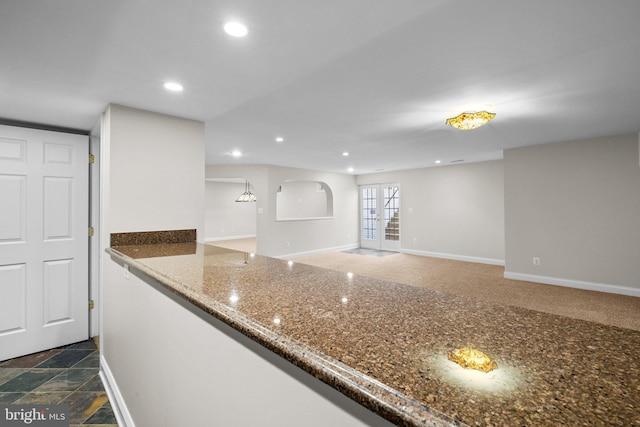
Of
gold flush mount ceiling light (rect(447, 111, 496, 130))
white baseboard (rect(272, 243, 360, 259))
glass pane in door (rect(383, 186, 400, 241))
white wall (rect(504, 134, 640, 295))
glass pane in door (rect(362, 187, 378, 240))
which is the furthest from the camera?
glass pane in door (rect(362, 187, 378, 240))

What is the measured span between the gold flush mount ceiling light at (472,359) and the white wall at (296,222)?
6.17 m

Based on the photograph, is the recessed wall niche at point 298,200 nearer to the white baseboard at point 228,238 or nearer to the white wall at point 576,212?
the white baseboard at point 228,238

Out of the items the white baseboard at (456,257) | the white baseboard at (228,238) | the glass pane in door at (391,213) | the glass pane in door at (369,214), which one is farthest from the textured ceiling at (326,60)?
the white baseboard at (228,238)

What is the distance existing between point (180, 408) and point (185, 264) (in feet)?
2.14

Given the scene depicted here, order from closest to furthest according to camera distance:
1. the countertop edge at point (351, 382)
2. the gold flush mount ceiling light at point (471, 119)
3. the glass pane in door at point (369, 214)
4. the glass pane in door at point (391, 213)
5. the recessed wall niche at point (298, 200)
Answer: the countertop edge at point (351, 382) < the gold flush mount ceiling light at point (471, 119) < the glass pane in door at point (391, 213) < the glass pane in door at point (369, 214) < the recessed wall niche at point (298, 200)

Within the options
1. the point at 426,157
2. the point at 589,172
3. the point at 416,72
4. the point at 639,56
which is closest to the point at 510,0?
the point at 416,72

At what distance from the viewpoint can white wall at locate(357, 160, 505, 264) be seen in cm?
645

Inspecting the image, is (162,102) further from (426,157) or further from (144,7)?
(426,157)

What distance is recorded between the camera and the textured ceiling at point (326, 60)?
138 centimetres

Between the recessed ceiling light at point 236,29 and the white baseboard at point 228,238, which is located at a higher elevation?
the recessed ceiling light at point 236,29

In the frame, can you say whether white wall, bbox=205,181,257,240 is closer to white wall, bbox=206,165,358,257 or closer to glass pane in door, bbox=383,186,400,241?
white wall, bbox=206,165,358,257

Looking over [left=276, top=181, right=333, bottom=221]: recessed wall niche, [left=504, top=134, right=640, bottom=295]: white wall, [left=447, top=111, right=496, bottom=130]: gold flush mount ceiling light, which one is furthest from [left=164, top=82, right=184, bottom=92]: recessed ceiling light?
[left=276, top=181, right=333, bottom=221]: recessed wall niche

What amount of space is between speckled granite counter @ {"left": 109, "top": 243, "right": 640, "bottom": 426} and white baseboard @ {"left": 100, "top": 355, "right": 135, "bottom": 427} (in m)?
1.32

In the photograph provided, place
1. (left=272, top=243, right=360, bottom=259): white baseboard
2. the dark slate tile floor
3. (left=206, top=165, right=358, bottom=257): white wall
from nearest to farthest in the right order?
the dark slate tile floor < (left=206, top=165, right=358, bottom=257): white wall < (left=272, top=243, right=360, bottom=259): white baseboard
